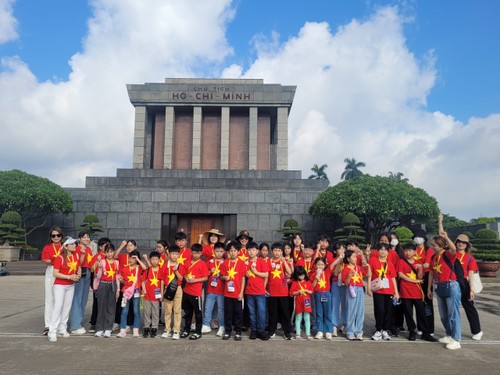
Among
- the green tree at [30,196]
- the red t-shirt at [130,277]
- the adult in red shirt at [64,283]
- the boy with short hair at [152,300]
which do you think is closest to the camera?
the adult in red shirt at [64,283]

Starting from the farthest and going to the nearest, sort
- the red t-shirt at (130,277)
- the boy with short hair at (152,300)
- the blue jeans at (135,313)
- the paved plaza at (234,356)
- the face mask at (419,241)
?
the face mask at (419,241)
the red t-shirt at (130,277)
the blue jeans at (135,313)
the boy with short hair at (152,300)
the paved plaza at (234,356)

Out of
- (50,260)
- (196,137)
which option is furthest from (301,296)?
(196,137)

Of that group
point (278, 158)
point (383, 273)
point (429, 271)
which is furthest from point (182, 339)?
point (278, 158)

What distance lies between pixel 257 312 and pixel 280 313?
1.44ft

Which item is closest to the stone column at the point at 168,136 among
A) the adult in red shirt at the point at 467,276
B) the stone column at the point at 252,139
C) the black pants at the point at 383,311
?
the stone column at the point at 252,139

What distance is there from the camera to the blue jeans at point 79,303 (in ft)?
21.6

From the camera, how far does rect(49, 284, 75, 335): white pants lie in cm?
606

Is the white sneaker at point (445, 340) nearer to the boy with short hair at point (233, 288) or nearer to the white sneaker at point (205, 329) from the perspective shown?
the boy with short hair at point (233, 288)

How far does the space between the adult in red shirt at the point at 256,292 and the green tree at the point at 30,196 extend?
58.4 feet

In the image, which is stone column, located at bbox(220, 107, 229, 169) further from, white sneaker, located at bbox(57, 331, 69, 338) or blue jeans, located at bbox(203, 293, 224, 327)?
white sneaker, located at bbox(57, 331, 69, 338)

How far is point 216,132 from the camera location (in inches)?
1188

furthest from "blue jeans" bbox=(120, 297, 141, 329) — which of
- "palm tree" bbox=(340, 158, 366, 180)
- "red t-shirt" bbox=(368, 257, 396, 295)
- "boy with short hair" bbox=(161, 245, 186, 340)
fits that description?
"palm tree" bbox=(340, 158, 366, 180)

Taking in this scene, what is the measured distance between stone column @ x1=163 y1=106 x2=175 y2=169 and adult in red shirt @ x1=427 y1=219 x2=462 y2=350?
24473 mm

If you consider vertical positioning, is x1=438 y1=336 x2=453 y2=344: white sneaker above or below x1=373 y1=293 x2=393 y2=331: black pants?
below
